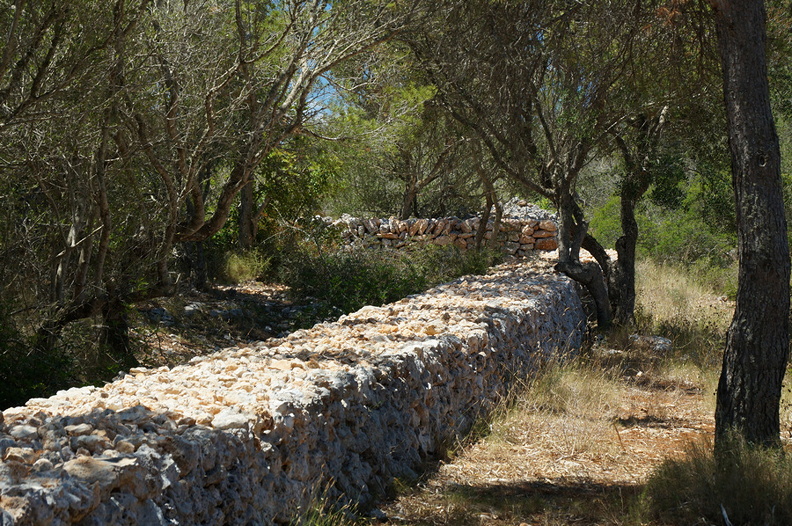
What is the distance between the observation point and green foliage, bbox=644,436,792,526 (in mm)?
3916

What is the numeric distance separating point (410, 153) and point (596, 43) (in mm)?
9472

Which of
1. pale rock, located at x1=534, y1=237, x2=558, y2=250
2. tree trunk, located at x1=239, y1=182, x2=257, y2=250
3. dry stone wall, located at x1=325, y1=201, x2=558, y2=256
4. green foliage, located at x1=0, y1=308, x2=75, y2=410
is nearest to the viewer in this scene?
green foliage, located at x1=0, y1=308, x2=75, y2=410

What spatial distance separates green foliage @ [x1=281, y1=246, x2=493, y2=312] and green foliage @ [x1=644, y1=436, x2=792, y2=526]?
272 inches

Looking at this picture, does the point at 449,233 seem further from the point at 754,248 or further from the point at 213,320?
the point at 754,248

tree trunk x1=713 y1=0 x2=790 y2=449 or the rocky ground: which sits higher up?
tree trunk x1=713 y1=0 x2=790 y2=449

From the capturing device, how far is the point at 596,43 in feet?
30.0

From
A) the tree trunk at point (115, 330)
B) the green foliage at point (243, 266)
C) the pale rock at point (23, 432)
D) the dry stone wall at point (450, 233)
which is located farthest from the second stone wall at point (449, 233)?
the pale rock at point (23, 432)

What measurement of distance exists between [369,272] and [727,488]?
9.10m

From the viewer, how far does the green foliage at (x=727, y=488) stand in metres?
3.92

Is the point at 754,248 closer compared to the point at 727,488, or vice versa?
the point at 727,488

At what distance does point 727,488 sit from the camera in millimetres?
4082

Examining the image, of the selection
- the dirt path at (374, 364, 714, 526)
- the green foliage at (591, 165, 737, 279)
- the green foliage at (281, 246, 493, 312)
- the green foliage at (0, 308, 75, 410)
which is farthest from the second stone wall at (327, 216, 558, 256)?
the green foliage at (0, 308, 75, 410)

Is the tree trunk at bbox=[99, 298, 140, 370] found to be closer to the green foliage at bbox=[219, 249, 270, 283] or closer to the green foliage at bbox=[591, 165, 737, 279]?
the green foliage at bbox=[219, 249, 270, 283]

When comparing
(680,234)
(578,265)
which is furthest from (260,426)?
(680,234)
